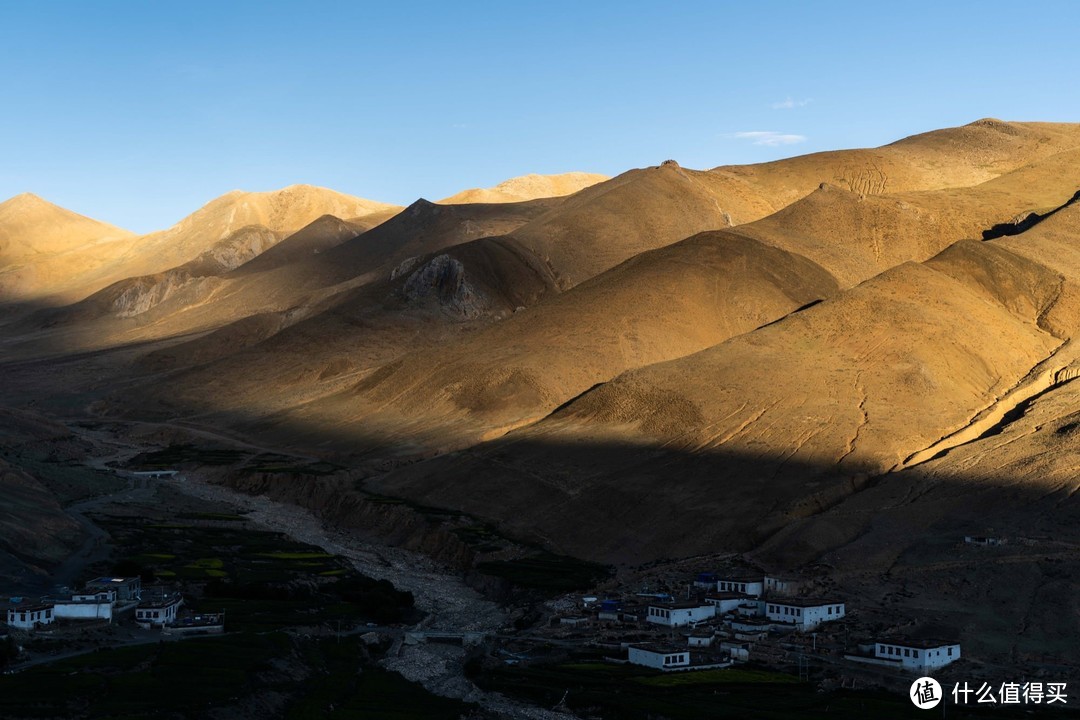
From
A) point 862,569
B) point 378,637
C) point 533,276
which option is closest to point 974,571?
point 862,569

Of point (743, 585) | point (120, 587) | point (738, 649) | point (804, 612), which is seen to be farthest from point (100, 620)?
point (804, 612)

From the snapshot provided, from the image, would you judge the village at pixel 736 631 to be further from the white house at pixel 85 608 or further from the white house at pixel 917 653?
the white house at pixel 85 608

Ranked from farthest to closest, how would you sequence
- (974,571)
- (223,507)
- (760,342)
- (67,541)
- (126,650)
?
1. (760,342)
2. (223,507)
3. (67,541)
4. (974,571)
5. (126,650)

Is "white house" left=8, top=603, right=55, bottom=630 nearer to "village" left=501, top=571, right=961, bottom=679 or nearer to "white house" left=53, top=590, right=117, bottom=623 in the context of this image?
"white house" left=53, top=590, right=117, bottom=623

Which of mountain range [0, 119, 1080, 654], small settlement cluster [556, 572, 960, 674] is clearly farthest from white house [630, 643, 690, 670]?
mountain range [0, 119, 1080, 654]

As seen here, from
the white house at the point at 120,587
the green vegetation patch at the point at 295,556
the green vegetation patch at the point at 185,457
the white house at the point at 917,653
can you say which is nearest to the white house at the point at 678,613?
the white house at the point at 917,653

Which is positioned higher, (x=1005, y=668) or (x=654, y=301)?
(x=654, y=301)

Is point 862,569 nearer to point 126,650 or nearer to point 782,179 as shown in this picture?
point 126,650
